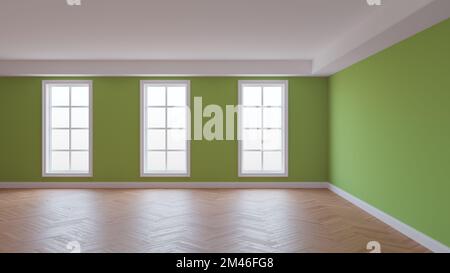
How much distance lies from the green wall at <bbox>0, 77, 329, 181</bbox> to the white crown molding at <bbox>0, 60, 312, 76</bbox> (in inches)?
16.8

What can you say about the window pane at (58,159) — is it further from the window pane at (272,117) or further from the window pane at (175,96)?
the window pane at (272,117)

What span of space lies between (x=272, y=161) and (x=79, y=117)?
416cm

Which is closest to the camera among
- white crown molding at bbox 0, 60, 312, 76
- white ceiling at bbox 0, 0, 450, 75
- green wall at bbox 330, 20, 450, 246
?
green wall at bbox 330, 20, 450, 246

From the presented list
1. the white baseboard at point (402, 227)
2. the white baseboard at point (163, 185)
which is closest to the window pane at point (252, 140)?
the white baseboard at point (163, 185)

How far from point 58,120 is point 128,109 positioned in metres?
1.55

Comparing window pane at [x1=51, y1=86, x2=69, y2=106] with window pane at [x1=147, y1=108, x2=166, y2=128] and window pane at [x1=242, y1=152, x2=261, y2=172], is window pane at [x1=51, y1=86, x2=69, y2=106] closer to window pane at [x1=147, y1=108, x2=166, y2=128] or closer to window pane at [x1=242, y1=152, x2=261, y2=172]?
window pane at [x1=147, y1=108, x2=166, y2=128]

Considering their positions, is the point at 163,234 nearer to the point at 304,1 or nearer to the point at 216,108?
the point at 304,1

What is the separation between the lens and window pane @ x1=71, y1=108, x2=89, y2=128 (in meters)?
7.77

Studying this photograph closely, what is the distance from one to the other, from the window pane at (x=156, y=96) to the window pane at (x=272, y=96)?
6.97 feet

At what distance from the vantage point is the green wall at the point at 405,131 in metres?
3.69

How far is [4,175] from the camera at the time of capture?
7.62 m

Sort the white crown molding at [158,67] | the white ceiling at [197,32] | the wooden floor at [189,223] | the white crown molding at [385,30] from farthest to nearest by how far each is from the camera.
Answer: the white crown molding at [158,67], the white ceiling at [197,32], the wooden floor at [189,223], the white crown molding at [385,30]

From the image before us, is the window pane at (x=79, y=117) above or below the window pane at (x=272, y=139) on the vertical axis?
above

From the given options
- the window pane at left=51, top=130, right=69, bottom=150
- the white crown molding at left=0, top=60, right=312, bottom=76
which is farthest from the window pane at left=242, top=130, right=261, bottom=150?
the window pane at left=51, top=130, right=69, bottom=150
